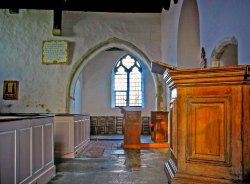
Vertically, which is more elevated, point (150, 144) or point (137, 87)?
point (137, 87)

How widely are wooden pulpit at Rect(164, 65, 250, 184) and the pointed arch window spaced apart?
1043 centimetres

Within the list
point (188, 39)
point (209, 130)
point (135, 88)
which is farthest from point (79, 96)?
point (209, 130)

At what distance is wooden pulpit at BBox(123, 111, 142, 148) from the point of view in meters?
7.26

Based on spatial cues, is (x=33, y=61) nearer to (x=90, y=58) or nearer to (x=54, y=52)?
(x=54, y=52)

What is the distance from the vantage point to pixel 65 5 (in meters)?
8.94

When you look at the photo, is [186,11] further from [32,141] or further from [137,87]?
[137,87]

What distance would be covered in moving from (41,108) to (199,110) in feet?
24.3

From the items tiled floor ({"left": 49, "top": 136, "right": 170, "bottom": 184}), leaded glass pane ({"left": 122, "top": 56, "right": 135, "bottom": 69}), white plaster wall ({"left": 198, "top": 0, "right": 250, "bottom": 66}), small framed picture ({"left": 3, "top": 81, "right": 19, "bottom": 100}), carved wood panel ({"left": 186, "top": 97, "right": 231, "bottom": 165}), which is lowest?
tiled floor ({"left": 49, "top": 136, "right": 170, "bottom": 184})

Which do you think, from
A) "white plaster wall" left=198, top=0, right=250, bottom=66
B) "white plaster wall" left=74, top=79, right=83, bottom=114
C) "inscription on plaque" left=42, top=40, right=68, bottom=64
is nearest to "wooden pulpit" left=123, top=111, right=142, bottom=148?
"white plaster wall" left=198, top=0, right=250, bottom=66

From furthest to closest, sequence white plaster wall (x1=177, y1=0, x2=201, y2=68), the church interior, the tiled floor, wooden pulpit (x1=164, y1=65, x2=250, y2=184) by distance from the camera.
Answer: white plaster wall (x1=177, y1=0, x2=201, y2=68) < the tiled floor < the church interior < wooden pulpit (x1=164, y1=65, x2=250, y2=184)

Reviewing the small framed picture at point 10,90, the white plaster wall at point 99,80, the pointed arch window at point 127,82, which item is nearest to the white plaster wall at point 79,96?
the white plaster wall at point 99,80

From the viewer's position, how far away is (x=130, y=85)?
42.5 feet

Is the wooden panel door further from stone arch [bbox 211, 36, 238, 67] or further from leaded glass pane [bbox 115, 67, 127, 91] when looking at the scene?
leaded glass pane [bbox 115, 67, 127, 91]

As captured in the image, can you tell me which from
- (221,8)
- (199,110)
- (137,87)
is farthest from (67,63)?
(199,110)
